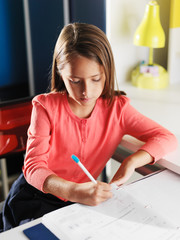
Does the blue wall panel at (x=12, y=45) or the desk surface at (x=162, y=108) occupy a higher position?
the blue wall panel at (x=12, y=45)

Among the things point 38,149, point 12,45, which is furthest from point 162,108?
point 12,45

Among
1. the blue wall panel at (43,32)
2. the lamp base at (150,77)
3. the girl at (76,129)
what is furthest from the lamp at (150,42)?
the girl at (76,129)

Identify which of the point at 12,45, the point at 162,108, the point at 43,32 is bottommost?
the point at 162,108

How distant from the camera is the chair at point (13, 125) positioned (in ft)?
4.00

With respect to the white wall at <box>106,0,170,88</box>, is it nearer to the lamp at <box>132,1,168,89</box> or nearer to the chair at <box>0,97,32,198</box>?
the lamp at <box>132,1,168,89</box>

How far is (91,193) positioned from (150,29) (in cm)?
116

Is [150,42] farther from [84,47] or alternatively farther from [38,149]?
[38,149]

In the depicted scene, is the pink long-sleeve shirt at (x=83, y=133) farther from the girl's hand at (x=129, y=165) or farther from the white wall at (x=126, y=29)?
the white wall at (x=126, y=29)

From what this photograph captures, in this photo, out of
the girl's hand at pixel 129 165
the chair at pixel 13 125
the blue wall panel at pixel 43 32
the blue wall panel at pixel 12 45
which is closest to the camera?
the girl's hand at pixel 129 165

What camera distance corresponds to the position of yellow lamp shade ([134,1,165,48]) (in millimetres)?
1677

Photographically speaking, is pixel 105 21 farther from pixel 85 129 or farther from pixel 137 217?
pixel 137 217

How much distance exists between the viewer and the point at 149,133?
107 centimetres

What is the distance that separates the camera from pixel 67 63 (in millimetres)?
933

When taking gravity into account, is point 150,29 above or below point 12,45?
above
